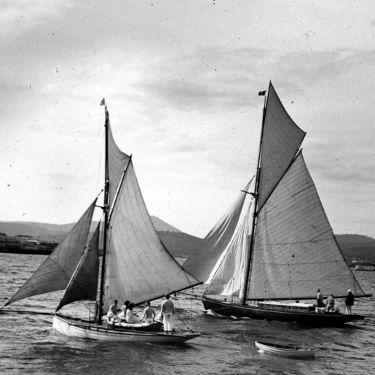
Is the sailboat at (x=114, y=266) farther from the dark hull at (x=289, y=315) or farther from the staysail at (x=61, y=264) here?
the dark hull at (x=289, y=315)

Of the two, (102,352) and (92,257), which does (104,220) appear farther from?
(102,352)

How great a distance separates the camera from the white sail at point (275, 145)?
5044 centimetres

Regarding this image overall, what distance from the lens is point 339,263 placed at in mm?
49750

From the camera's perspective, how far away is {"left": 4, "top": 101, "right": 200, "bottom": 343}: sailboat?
34.4 meters

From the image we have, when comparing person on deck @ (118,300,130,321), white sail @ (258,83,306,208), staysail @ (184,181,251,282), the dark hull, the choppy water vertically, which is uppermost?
white sail @ (258,83,306,208)

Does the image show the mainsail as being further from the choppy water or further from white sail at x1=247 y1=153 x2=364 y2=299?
the choppy water

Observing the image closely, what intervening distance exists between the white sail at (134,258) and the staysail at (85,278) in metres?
1.35

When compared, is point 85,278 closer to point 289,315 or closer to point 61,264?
point 61,264

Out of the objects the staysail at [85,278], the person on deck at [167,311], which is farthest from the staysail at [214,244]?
the staysail at [85,278]

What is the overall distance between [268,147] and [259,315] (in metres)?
14.3

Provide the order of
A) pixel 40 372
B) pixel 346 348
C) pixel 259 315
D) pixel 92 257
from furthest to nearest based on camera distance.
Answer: pixel 259 315, pixel 346 348, pixel 92 257, pixel 40 372

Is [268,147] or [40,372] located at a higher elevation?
[268,147]

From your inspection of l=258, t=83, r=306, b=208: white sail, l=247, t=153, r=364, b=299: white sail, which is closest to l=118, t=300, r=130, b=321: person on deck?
l=247, t=153, r=364, b=299: white sail

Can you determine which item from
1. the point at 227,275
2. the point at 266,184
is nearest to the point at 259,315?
the point at 227,275
